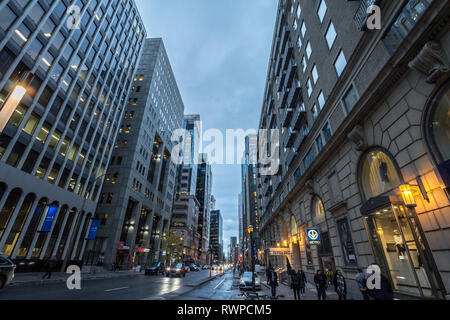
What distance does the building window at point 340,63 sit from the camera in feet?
50.2

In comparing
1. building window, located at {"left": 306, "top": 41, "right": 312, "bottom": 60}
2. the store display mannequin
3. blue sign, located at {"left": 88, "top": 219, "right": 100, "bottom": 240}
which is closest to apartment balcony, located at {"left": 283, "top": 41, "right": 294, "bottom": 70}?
building window, located at {"left": 306, "top": 41, "right": 312, "bottom": 60}

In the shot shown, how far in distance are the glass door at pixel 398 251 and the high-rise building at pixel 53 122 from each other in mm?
27766

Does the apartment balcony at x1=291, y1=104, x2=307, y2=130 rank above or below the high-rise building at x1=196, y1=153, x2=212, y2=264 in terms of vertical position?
below

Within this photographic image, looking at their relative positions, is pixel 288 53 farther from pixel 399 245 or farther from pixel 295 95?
pixel 399 245

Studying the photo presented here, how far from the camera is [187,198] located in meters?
110

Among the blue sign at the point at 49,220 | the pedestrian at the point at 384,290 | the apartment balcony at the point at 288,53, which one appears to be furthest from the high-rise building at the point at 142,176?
the pedestrian at the point at 384,290

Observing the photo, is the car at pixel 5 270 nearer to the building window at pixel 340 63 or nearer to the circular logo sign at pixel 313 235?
the circular logo sign at pixel 313 235

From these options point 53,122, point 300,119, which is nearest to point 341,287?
point 300,119

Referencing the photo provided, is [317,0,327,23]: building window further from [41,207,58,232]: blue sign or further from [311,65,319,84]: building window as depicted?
[41,207,58,232]: blue sign

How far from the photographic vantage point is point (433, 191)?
8570 mm

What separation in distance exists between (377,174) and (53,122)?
37.2 meters

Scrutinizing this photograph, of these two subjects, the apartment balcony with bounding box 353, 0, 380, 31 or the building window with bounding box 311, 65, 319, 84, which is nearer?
the apartment balcony with bounding box 353, 0, 380, 31

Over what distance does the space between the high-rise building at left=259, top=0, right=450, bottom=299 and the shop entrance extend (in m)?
0.05

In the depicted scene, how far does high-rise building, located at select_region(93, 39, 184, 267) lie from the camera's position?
45.8 metres
